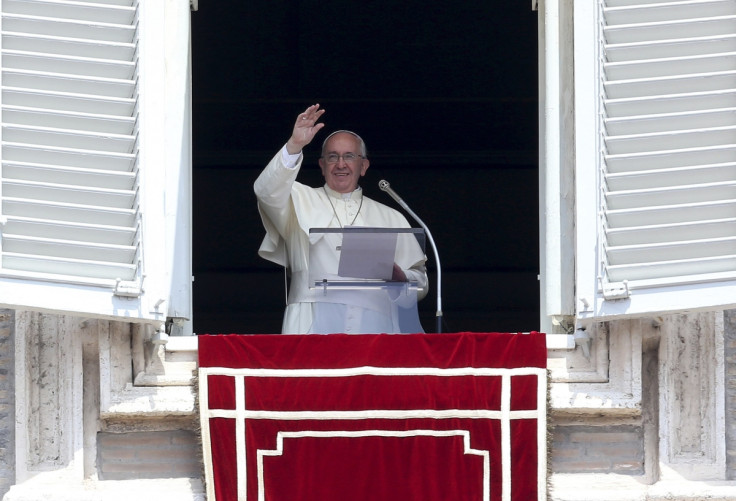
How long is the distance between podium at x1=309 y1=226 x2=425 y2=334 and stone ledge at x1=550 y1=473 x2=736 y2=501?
0.85 meters

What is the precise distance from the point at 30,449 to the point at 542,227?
6.60 ft

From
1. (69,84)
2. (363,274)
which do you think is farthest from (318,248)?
(69,84)

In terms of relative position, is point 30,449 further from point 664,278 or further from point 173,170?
point 664,278

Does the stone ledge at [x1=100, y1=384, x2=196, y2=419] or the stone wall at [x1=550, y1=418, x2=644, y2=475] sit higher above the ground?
the stone ledge at [x1=100, y1=384, x2=196, y2=419]

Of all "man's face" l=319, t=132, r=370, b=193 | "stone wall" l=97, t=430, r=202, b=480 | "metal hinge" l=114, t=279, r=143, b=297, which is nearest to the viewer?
"metal hinge" l=114, t=279, r=143, b=297

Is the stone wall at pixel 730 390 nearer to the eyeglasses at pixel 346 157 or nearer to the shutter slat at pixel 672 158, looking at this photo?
the shutter slat at pixel 672 158

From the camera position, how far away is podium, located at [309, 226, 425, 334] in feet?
23.6

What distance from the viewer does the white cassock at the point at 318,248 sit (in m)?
7.51

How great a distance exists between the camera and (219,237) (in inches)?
458

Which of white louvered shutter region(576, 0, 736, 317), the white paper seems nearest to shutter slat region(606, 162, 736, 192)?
white louvered shutter region(576, 0, 736, 317)

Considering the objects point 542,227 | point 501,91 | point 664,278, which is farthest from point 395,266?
point 501,91

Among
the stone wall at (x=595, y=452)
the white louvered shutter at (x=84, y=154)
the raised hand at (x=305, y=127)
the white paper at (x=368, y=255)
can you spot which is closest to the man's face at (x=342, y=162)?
the raised hand at (x=305, y=127)

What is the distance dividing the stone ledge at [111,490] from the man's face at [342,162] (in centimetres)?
183

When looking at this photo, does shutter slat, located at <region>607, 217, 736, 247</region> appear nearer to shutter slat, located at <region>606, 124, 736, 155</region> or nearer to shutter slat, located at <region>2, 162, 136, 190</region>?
shutter slat, located at <region>606, 124, 736, 155</region>
